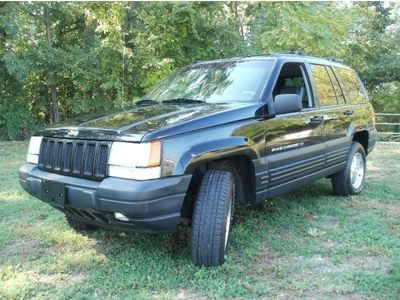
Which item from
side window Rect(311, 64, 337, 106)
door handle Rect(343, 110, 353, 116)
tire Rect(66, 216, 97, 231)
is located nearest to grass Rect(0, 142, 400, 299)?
tire Rect(66, 216, 97, 231)

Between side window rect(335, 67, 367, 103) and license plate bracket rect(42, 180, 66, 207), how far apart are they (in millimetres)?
3973

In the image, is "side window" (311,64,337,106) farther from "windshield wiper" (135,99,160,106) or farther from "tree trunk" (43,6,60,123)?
"tree trunk" (43,6,60,123)

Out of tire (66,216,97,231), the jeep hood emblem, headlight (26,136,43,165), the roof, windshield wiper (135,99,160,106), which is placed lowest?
tire (66,216,97,231)

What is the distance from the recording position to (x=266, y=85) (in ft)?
13.7

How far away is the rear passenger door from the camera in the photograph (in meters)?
5.14

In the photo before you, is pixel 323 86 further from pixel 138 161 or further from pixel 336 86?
pixel 138 161

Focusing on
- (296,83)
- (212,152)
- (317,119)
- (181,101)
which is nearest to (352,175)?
(317,119)

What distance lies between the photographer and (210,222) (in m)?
3.37

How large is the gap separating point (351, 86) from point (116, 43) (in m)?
8.13

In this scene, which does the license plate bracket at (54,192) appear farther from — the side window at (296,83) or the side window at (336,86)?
the side window at (336,86)

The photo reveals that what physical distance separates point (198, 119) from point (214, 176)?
0.48 m

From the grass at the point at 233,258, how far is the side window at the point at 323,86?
4.23 ft

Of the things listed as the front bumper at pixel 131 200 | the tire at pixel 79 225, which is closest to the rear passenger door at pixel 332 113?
the front bumper at pixel 131 200

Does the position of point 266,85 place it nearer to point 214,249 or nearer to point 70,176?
point 214,249
